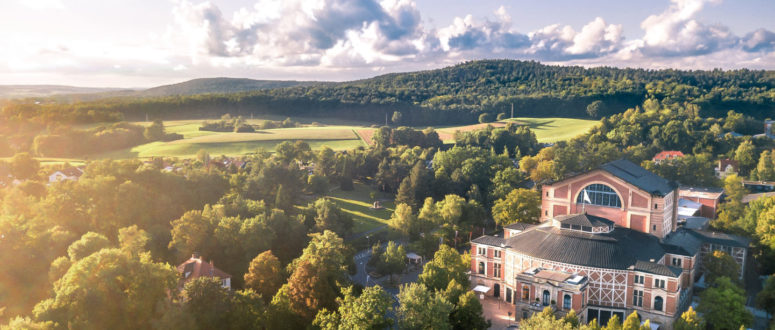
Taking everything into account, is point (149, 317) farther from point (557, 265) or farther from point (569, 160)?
point (569, 160)

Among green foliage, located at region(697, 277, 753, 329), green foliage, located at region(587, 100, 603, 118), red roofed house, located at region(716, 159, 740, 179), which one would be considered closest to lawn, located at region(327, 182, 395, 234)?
green foliage, located at region(697, 277, 753, 329)

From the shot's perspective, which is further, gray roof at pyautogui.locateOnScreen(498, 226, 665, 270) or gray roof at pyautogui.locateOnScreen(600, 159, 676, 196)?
gray roof at pyautogui.locateOnScreen(600, 159, 676, 196)

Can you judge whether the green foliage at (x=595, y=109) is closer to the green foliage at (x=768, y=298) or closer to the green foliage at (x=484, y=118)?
the green foliage at (x=484, y=118)

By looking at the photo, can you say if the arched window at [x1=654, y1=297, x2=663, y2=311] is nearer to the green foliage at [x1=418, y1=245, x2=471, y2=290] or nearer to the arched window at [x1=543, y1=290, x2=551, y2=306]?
the arched window at [x1=543, y1=290, x2=551, y2=306]

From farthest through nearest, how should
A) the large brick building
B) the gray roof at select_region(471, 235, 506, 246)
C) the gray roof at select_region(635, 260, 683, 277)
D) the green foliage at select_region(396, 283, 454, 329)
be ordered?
the gray roof at select_region(471, 235, 506, 246)
the large brick building
the gray roof at select_region(635, 260, 683, 277)
the green foliage at select_region(396, 283, 454, 329)

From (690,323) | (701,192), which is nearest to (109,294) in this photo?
(690,323)

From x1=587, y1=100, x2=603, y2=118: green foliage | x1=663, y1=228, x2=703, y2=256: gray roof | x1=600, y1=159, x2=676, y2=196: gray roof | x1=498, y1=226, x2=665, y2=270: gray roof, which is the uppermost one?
x1=587, y1=100, x2=603, y2=118: green foliage

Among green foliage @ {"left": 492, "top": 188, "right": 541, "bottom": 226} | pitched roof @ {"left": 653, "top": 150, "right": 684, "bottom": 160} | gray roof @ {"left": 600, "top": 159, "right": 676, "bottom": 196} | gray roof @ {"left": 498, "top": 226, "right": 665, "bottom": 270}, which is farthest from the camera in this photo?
pitched roof @ {"left": 653, "top": 150, "right": 684, "bottom": 160}
